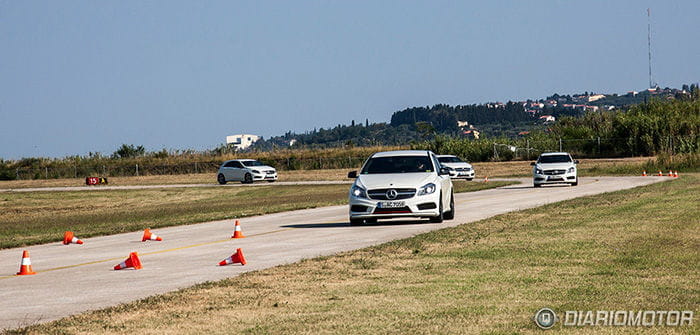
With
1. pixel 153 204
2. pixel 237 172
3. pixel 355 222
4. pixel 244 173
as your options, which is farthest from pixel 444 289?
pixel 237 172

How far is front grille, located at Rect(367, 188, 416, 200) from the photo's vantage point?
23.3 metres

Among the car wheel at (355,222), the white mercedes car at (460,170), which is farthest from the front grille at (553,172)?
the car wheel at (355,222)

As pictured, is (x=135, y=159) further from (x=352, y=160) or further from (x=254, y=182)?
(x=254, y=182)

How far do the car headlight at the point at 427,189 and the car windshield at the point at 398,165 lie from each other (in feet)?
3.43

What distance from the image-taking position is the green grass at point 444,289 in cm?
962

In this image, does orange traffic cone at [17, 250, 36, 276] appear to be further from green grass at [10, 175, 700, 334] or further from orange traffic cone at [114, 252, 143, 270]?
green grass at [10, 175, 700, 334]

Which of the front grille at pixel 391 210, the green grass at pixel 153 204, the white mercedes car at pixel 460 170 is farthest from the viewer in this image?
the white mercedes car at pixel 460 170

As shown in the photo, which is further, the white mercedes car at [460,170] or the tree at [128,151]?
the tree at [128,151]

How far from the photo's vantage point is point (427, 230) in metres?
21.8

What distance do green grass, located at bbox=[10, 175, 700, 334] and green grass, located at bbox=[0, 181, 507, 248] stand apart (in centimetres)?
1296

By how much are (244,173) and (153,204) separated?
15.7 m

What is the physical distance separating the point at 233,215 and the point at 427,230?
34.0 feet

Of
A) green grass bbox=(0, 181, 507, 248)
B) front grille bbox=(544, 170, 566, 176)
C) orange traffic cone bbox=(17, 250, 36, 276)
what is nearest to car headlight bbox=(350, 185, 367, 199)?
green grass bbox=(0, 181, 507, 248)

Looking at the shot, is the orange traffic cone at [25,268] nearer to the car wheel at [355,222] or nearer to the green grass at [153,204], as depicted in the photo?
the car wheel at [355,222]
